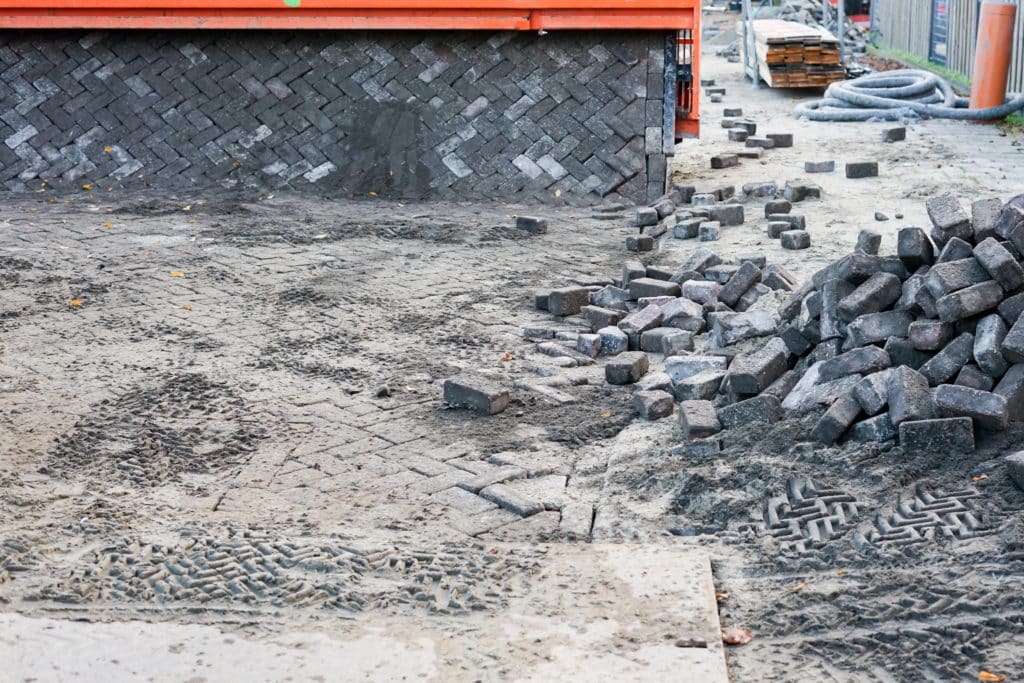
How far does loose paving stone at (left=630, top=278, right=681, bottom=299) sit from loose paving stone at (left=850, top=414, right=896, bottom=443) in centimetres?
250

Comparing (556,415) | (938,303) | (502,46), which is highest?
(502,46)

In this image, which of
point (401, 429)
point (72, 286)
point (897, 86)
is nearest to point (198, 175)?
point (72, 286)

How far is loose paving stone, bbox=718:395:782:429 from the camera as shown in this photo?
16.8 ft

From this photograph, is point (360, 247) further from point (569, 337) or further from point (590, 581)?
point (590, 581)

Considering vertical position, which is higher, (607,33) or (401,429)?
(607,33)

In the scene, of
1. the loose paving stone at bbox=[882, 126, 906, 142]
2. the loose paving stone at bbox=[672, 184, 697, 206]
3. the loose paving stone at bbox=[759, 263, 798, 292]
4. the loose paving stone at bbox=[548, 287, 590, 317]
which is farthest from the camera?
the loose paving stone at bbox=[882, 126, 906, 142]

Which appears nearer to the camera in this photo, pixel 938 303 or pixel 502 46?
pixel 938 303

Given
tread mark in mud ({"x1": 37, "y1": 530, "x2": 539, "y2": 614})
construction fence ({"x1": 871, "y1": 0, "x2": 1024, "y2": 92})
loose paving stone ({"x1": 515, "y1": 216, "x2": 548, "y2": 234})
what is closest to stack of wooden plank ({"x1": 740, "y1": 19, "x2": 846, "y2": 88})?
construction fence ({"x1": 871, "y1": 0, "x2": 1024, "y2": 92})

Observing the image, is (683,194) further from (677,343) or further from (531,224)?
(677,343)

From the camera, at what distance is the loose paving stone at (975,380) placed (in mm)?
4781

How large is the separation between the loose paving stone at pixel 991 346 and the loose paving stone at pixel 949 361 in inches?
1.9

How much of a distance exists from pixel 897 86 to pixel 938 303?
38.2 ft

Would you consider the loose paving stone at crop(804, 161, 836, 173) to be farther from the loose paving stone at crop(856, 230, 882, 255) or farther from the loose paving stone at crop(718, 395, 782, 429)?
the loose paving stone at crop(718, 395, 782, 429)

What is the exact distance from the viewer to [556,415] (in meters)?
5.69
